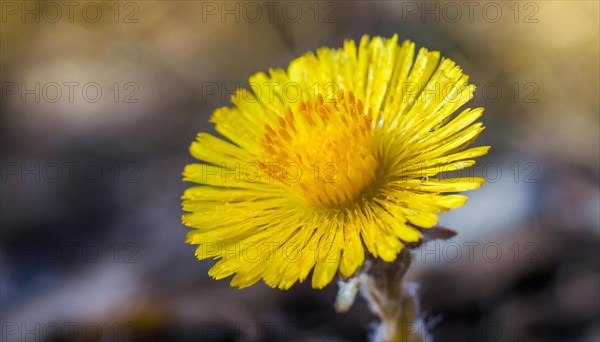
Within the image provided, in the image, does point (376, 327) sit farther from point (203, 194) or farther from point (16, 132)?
point (16, 132)

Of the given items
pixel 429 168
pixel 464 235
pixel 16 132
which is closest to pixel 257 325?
pixel 464 235

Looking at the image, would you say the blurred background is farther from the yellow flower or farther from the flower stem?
the yellow flower

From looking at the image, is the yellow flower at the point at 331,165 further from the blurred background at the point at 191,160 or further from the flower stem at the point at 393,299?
the blurred background at the point at 191,160

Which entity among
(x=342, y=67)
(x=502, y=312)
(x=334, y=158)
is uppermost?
(x=342, y=67)

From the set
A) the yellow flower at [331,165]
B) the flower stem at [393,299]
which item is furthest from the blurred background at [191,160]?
the yellow flower at [331,165]

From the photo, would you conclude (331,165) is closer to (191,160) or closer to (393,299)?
(393,299)

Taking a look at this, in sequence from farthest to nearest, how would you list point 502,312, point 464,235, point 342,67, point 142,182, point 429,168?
point 142,182 → point 464,235 → point 502,312 → point 342,67 → point 429,168

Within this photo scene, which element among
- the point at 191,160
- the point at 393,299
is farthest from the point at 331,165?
the point at 191,160
